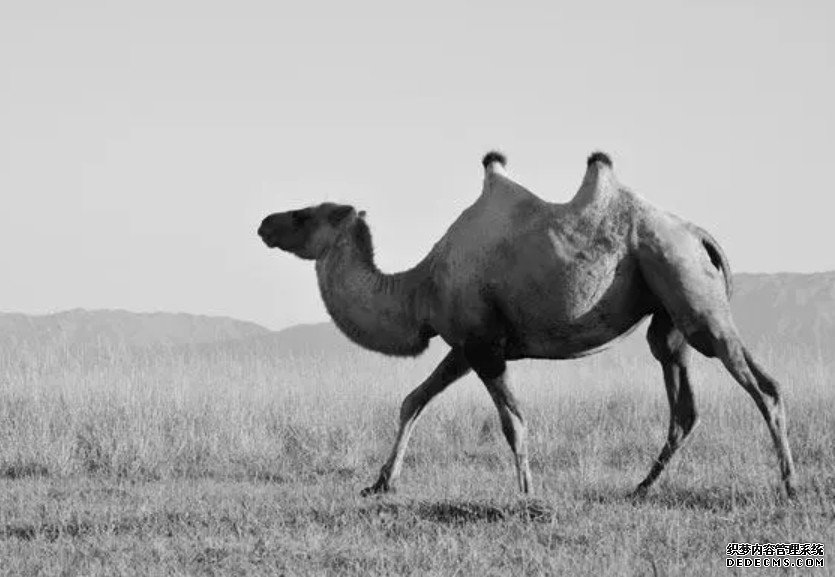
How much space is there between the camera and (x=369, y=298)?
10.6 m

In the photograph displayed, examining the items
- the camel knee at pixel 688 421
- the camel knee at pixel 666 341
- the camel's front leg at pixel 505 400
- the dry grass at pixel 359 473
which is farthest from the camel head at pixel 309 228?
the camel knee at pixel 688 421

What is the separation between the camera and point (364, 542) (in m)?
7.70

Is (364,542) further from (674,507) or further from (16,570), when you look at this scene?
(674,507)

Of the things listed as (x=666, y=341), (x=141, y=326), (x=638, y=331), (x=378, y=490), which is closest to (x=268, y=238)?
(x=378, y=490)

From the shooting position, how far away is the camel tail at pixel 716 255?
979cm

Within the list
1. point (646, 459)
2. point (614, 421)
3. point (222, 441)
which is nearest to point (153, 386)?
point (222, 441)

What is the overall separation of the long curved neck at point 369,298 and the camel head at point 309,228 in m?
0.09

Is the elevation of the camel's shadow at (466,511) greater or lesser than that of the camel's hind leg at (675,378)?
lesser

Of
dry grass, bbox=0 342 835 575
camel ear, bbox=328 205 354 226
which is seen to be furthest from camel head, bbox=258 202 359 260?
dry grass, bbox=0 342 835 575

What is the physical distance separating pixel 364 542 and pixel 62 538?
1896 millimetres

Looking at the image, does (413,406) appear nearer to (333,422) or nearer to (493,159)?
(493,159)

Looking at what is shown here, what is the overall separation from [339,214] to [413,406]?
1.85 meters

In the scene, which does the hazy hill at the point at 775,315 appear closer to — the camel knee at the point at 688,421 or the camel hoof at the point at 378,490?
the camel hoof at the point at 378,490

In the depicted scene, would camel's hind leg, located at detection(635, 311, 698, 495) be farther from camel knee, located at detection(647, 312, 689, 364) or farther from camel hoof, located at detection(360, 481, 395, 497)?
camel hoof, located at detection(360, 481, 395, 497)
